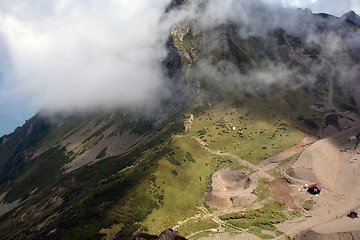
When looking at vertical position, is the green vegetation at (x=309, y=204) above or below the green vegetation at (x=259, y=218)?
below

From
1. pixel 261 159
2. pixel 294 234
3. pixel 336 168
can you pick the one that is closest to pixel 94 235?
pixel 294 234

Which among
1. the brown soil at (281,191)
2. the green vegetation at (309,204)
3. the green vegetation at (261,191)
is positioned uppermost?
the green vegetation at (261,191)

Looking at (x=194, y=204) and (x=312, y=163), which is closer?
(x=194, y=204)

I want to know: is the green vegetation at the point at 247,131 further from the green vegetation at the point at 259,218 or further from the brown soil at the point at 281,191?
the green vegetation at the point at 259,218

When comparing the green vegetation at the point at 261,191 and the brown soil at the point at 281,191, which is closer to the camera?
the brown soil at the point at 281,191

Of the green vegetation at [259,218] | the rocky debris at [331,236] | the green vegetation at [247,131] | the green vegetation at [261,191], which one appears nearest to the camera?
the rocky debris at [331,236]

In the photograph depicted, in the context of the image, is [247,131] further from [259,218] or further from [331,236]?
[331,236]

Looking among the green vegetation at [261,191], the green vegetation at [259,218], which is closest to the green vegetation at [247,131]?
the green vegetation at [261,191]

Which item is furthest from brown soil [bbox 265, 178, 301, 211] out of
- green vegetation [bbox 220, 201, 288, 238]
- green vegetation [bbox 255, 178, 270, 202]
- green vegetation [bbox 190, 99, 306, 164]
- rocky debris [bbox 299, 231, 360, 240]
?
green vegetation [bbox 190, 99, 306, 164]

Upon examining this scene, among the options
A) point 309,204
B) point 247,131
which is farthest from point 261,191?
point 247,131

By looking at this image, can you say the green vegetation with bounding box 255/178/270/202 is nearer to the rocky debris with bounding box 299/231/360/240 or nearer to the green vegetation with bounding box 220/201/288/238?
the green vegetation with bounding box 220/201/288/238

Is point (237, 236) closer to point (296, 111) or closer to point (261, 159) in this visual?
point (261, 159)

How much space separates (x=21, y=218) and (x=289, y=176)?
17189 cm

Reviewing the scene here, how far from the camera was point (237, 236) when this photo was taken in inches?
2968
